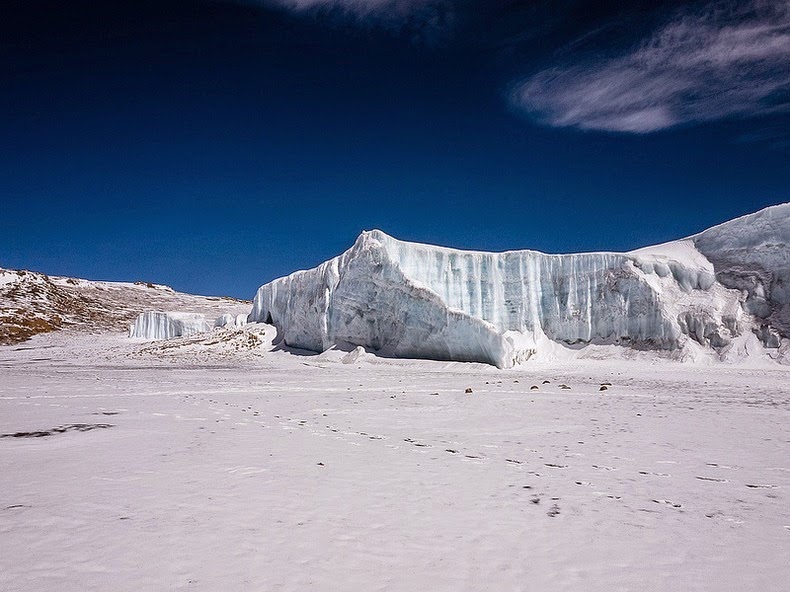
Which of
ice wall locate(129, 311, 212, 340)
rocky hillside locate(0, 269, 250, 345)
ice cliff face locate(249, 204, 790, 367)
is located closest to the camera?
ice cliff face locate(249, 204, 790, 367)

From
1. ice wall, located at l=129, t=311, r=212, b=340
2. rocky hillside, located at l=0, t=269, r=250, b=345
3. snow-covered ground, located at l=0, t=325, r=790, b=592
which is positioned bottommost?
snow-covered ground, located at l=0, t=325, r=790, b=592

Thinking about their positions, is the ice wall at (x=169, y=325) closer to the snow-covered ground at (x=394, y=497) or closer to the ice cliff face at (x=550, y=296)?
the ice cliff face at (x=550, y=296)

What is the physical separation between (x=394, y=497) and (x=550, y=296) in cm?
2427

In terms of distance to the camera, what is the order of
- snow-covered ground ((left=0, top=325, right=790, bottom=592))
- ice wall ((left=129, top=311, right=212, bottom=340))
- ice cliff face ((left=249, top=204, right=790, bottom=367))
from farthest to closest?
ice wall ((left=129, top=311, right=212, bottom=340)), ice cliff face ((left=249, top=204, right=790, bottom=367)), snow-covered ground ((left=0, top=325, right=790, bottom=592))

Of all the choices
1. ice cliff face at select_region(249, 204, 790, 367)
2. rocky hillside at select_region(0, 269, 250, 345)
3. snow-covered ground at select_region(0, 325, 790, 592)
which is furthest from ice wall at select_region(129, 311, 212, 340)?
snow-covered ground at select_region(0, 325, 790, 592)

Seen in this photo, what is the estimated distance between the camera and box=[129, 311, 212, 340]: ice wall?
47.7 m

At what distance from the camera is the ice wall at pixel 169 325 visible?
47688mm

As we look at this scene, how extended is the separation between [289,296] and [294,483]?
2850 cm

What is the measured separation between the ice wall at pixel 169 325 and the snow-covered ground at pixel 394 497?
3893 cm

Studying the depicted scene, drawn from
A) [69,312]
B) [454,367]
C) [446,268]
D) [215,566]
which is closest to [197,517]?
[215,566]

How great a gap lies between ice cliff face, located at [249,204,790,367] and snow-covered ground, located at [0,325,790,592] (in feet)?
45.6

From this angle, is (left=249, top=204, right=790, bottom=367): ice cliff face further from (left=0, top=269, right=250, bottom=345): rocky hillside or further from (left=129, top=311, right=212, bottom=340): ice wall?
(left=0, top=269, right=250, bottom=345): rocky hillside

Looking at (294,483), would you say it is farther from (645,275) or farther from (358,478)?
(645,275)

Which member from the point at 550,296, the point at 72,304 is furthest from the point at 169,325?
the point at 550,296
